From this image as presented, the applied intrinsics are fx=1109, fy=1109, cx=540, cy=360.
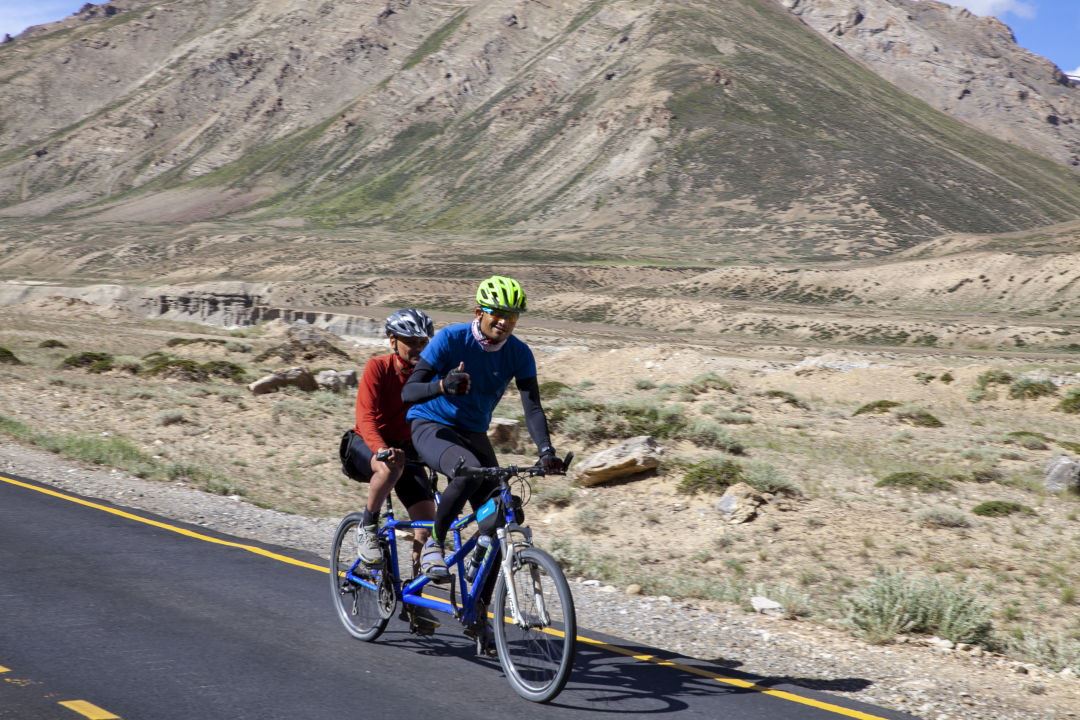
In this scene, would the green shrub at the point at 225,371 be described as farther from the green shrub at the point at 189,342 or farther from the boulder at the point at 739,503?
the boulder at the point at 739,503

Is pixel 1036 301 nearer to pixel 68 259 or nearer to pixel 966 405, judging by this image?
pixel 966 405

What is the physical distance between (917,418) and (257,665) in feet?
70.3

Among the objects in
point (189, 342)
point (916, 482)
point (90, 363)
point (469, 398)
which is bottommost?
point (90, 363)

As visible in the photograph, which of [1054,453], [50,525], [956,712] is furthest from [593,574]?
[1054,453]

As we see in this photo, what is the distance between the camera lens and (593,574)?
10969mm

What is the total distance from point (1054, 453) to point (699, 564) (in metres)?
11.3

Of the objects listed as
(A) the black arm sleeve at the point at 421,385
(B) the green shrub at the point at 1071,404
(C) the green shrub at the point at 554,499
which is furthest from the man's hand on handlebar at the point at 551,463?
(B) the green shrub at the point at 1071,404

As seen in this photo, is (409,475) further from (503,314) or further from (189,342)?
(189,342)

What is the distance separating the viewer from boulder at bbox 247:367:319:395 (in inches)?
1013

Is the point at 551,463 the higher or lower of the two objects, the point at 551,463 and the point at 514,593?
the higher

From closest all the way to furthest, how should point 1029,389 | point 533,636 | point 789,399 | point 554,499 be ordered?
point 533,636 → point 554,499 → point 789,399 → point 1029,389

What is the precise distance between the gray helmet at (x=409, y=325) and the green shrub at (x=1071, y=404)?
2537cm

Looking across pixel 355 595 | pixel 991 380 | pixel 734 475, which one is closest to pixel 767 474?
pixel 734 475

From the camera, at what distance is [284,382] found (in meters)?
26.4
